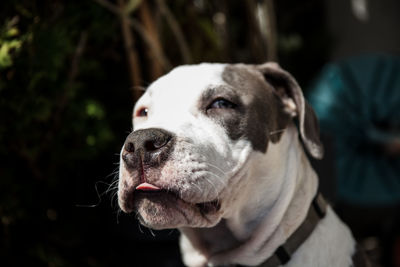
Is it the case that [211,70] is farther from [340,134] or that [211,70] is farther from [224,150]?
[340,134]

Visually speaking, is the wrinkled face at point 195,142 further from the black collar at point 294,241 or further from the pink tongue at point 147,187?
the black collar at point 294,241

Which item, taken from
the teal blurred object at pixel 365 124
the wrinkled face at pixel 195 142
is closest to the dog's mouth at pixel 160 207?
the wrinkled face at pixel 195 142

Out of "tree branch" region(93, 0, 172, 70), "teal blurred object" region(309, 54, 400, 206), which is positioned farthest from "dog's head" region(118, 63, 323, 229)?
"teal blurred object" region(309, 54, 400, 206)

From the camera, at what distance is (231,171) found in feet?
5.56

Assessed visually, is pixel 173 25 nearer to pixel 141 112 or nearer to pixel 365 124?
pixel 141 112

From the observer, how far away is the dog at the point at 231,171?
5.14 ft

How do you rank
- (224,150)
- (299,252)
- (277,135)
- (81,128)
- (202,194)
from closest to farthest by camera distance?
(202,194), (224,150), (299,252), (277,135), (81,128)

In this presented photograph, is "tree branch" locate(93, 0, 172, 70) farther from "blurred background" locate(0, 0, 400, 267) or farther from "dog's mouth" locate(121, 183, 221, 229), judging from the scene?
"dog's mouth" locate(121, 183, 221, 229)

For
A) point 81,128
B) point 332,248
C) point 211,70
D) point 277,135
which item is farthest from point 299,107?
point 81,128

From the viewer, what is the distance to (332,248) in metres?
1.90

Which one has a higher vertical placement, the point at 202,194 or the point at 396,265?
the point at 202,194

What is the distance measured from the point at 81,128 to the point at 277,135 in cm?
125

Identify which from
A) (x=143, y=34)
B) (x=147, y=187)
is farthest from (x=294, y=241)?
(x=143, y=34)

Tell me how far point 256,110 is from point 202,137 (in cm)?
34
